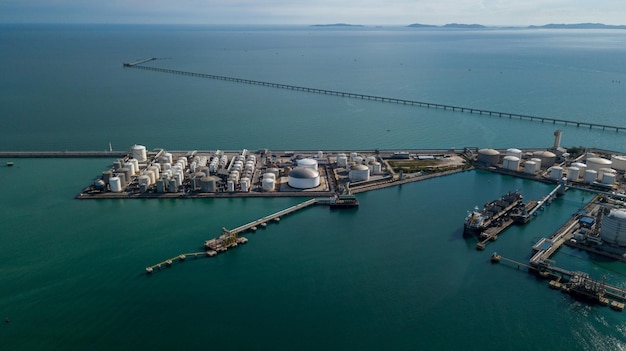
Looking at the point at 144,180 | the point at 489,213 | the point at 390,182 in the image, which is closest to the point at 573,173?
the point at 489,213

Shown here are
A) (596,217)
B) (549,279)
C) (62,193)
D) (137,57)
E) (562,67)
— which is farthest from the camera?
Answer: (137,57)

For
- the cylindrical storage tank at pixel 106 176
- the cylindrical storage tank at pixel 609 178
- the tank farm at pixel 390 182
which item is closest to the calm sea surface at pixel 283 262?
the tank farm at pixel 390 182

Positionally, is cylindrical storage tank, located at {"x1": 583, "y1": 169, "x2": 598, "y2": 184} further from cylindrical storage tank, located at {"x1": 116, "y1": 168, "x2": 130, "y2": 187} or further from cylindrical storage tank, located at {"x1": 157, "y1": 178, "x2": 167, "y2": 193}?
cylindrical storage tank, located at {"x1": 116, "y1": 168, "x2": 130, "y2": 187}

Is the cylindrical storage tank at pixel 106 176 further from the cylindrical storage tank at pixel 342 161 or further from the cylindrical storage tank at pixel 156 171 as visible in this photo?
the cylindrical storage tank at pixel 342 161

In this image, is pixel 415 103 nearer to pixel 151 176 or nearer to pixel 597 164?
pixel 597 164

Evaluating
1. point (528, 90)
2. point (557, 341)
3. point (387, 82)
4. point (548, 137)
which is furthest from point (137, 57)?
point (557, 341)

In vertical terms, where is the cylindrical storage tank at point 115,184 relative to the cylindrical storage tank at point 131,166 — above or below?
below

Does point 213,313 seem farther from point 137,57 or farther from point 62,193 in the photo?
point 137,57
